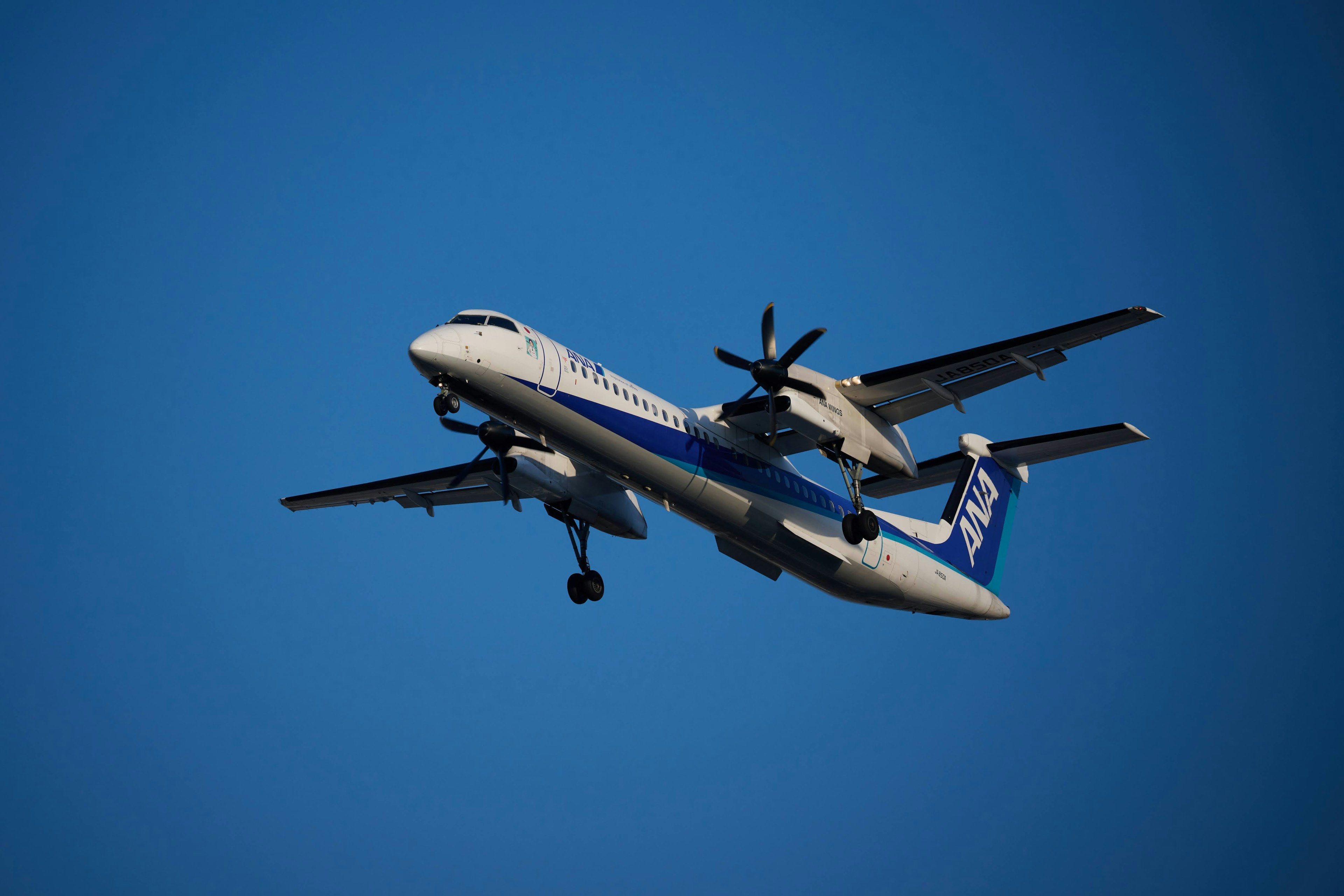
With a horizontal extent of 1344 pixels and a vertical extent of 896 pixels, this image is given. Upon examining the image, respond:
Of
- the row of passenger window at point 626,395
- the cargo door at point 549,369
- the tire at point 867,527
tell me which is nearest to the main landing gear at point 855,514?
the tire at point 867,527

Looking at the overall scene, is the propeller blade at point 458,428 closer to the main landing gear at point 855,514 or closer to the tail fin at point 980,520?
the main landing gear at point 855,514

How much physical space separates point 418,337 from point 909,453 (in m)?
9.28

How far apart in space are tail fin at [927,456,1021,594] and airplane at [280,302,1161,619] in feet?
0.13

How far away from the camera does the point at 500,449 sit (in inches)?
763

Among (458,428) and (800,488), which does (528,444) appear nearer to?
(458,428)

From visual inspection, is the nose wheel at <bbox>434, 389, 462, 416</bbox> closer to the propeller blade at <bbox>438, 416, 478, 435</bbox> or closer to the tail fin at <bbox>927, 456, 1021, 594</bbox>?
the propeller blade at <bbox>438, 416, 478, 435</bbox>

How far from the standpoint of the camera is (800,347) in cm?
1761

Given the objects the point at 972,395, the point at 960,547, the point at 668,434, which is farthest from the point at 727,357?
the point at 960,547

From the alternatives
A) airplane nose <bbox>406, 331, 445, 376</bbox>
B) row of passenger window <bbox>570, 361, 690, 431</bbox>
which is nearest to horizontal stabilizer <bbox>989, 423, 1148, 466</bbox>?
row of passenger window <bbox>570, 361, 690, 431</bbox>

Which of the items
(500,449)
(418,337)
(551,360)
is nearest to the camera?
(418,337)

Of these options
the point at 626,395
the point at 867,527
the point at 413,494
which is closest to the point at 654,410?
the point at 626,395

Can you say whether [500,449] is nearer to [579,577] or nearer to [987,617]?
[579,577]

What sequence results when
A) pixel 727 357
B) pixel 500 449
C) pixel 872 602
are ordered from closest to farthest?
1. pixel 727 357
2. pixel 500 449
3. pixel 872 602

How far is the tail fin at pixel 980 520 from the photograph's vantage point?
2189cm
